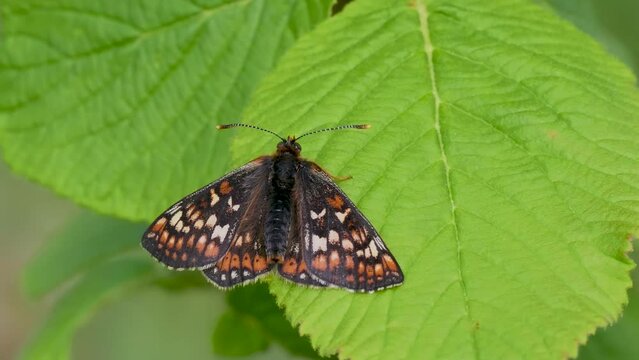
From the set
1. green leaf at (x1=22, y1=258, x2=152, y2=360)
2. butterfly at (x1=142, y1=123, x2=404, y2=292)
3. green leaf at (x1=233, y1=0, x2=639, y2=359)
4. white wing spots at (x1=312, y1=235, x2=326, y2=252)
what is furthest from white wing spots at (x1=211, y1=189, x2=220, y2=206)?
green leaf at (x1=22, y1=258, x2=152, y2=360)

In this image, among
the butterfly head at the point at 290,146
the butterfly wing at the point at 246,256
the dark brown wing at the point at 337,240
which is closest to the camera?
the dark brown wing at the point at 337,240

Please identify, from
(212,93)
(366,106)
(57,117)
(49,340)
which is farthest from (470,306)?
(49,340)

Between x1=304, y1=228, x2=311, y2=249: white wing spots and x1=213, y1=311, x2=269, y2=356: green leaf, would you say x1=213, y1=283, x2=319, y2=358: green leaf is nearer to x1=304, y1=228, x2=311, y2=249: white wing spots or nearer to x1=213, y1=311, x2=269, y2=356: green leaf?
x1=213, y1=311, x2=269, y2=356: green leaf

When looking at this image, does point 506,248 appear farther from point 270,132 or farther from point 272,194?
point 272,194

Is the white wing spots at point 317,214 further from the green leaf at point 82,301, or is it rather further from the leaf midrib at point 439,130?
the green leaf at point 82,301

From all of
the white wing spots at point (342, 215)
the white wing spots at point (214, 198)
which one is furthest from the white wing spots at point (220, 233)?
the white wing spots at point (342, 215)

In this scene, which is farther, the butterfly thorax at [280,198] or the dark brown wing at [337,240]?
the butterfly thorax at [280,198]

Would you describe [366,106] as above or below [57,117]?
below
